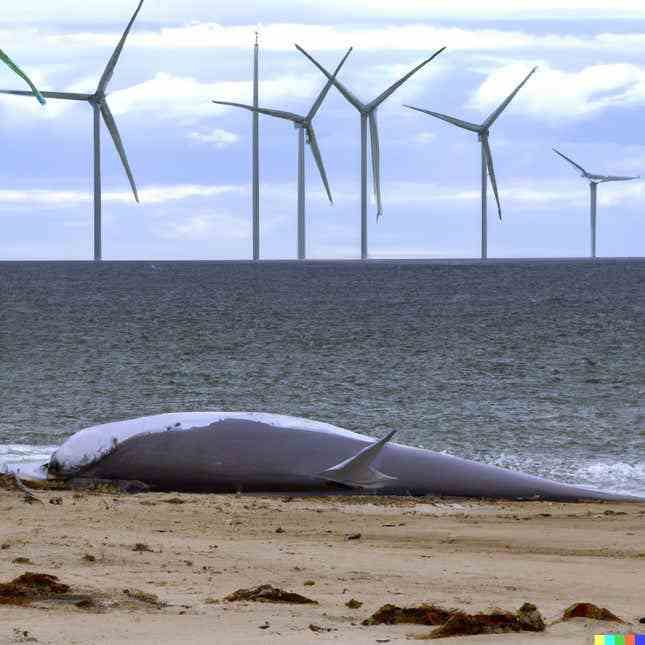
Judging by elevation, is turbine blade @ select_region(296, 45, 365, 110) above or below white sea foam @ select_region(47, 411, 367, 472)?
above

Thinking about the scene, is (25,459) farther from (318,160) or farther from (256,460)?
(318,160)

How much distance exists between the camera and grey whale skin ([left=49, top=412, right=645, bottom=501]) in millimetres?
12711

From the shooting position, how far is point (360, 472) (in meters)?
12.5

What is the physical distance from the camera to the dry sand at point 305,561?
656cm

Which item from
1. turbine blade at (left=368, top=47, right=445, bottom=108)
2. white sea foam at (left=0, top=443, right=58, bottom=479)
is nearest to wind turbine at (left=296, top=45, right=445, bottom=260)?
turbine blade at (left=368, top=47, right=445, bottom=108)

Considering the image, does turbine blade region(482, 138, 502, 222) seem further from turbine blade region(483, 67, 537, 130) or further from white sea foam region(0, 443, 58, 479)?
white sea foam region(0, 443, 58, 479)

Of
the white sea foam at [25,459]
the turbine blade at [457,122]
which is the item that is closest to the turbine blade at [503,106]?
the turbine blade at [457,122]

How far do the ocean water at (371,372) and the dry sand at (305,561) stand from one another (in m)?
4.96

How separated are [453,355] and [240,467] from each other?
99.3ft

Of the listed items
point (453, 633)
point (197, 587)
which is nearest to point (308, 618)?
point (453, 633)

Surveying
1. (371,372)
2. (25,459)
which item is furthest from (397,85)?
(25,459)

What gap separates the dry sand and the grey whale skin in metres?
0.22

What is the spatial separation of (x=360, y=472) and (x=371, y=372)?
23755mm

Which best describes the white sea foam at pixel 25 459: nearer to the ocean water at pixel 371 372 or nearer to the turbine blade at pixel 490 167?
the ocean water at pixel 371 372
